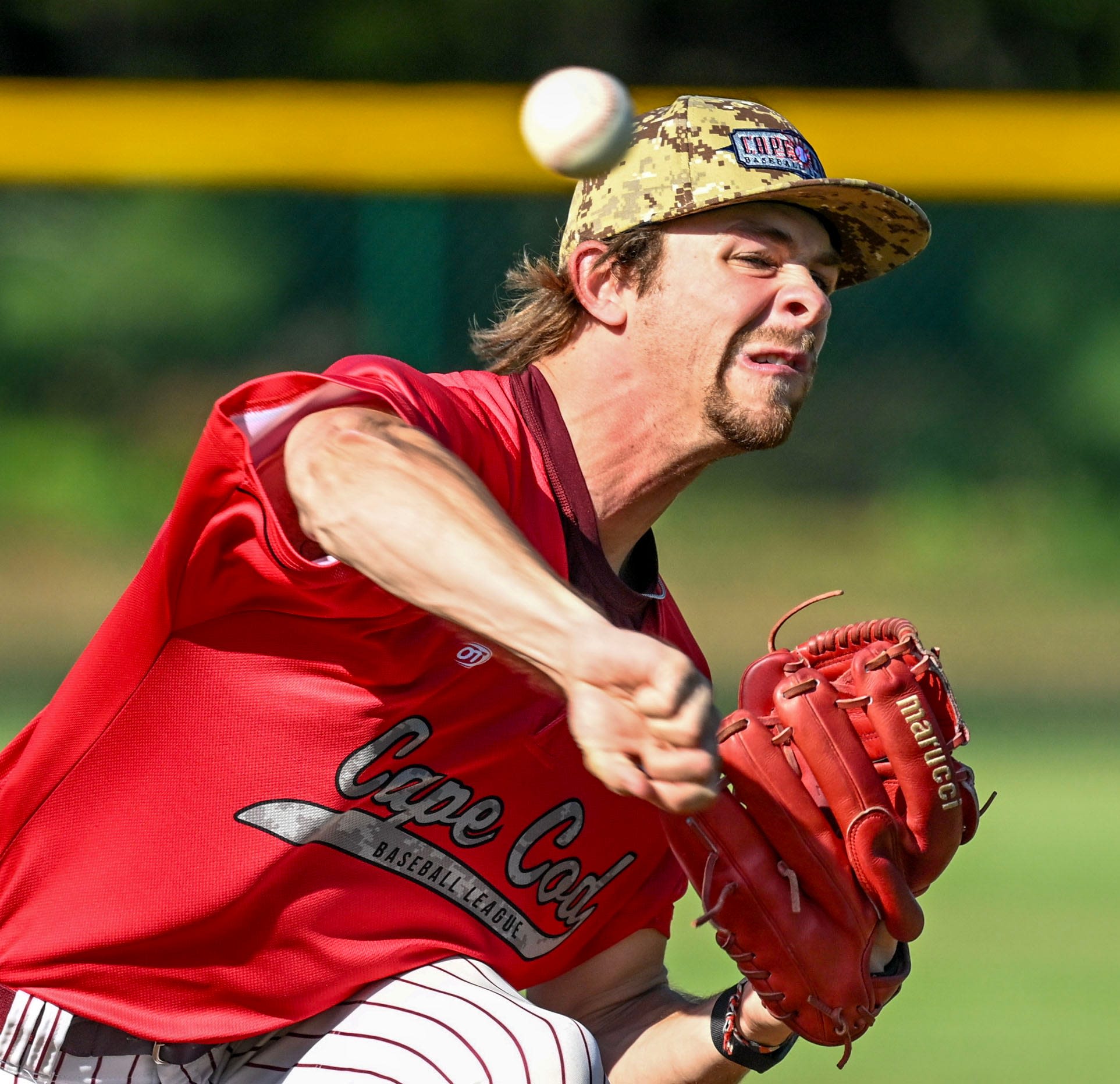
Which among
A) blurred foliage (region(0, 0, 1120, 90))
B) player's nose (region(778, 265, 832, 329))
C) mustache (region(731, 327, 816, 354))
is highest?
blurred foliage (region(0, 0, 1120, 90))

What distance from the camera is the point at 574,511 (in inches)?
86.7

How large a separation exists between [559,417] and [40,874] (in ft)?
2.94

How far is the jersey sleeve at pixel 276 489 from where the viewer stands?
5.74ft

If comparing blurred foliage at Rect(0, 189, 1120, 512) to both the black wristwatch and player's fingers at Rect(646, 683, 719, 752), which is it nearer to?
the black wristwatch

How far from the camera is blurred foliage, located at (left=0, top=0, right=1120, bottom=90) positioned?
11273 mm

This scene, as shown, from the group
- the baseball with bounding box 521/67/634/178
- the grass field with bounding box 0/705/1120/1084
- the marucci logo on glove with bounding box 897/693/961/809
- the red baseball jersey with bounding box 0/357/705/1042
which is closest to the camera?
the red baseball jersey with bounding box 0/357/705/1042

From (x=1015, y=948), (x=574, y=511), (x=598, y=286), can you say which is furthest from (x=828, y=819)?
(x=1015, y=948)

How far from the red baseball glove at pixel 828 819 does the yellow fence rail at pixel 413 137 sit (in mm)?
3997

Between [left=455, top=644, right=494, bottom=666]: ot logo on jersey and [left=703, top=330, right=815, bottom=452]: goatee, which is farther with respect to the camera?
[left=703, top=330, right=815, bottom=452]: goatee

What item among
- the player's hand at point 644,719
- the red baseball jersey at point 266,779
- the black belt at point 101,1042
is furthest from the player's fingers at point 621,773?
the black belt at point 101,1042

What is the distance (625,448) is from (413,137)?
13.2 ft

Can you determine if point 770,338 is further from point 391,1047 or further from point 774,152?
point 391,1047

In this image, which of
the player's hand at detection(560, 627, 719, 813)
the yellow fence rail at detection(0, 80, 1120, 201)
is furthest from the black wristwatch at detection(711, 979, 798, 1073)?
the yellow fence rail at detection(0, 80, 1120, 201)

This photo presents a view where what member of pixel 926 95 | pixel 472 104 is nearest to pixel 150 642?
pixel 472 104
